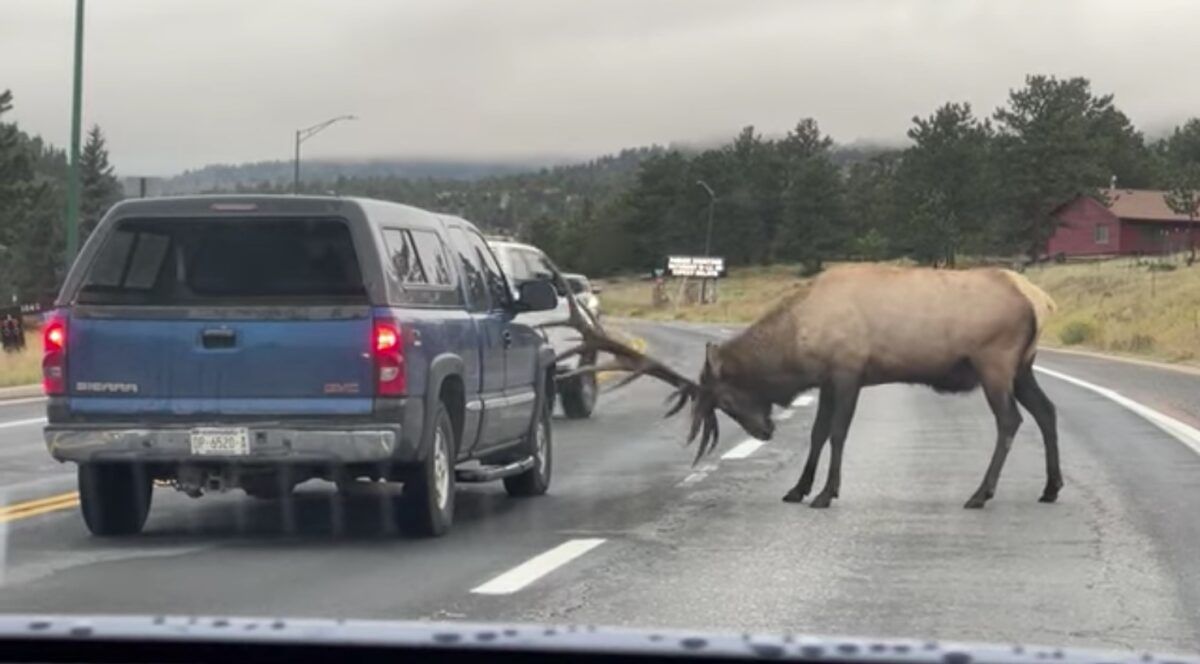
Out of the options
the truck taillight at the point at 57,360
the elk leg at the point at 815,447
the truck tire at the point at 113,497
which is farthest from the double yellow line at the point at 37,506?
the elk leg at the point at 815,447

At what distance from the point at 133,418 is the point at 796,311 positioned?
5079mm

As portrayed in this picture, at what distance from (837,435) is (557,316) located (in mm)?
7869

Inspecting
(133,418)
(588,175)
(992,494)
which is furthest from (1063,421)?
(588,175)

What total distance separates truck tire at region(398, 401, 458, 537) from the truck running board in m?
0.51

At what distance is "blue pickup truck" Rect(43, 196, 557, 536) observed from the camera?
37.2 ft

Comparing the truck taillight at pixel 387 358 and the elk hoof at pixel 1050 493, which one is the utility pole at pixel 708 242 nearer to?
the elk hoof at pixel 1050 493

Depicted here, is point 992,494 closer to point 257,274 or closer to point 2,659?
point 257,274

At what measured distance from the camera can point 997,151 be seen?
10888 cm

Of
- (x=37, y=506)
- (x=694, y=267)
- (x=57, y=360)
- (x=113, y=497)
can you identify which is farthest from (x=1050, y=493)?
(x=694, y=267)

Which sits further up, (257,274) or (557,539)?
(257,274)

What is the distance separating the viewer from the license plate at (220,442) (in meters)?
11.3

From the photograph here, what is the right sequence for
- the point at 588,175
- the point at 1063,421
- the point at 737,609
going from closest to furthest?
the point at 737,609 < the point at 1063,421 < the point at 588,175

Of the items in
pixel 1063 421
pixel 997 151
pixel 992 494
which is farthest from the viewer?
pixel 997 151

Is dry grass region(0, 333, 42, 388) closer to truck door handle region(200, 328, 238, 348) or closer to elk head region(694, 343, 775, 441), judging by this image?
elk head region(694, 343, 775, 441)
